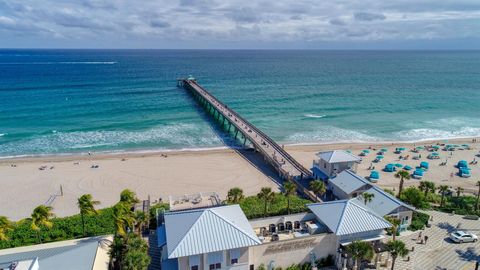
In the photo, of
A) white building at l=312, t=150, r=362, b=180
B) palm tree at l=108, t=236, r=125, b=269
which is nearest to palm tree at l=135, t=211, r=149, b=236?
palm tree at l=108, t=236, r=125, b=269

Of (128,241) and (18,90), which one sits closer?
(128,241)

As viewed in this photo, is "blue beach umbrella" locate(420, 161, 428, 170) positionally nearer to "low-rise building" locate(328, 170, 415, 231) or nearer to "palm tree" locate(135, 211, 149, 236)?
"low-rise building" locate(328, 170, 415, 231)

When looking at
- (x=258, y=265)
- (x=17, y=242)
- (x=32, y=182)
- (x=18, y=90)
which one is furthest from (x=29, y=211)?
(x=18, y=90)

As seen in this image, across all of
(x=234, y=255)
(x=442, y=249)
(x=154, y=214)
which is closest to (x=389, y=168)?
(x=442, y=249)

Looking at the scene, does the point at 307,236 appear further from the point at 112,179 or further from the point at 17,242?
the point at 112,179

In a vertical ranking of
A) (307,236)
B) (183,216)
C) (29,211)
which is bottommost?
(29,211)

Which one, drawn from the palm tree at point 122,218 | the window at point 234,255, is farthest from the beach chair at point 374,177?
the palm tree at point 122,218

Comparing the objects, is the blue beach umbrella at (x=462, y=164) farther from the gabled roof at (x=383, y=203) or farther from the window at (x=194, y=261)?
the window at (x=194, y=261)
